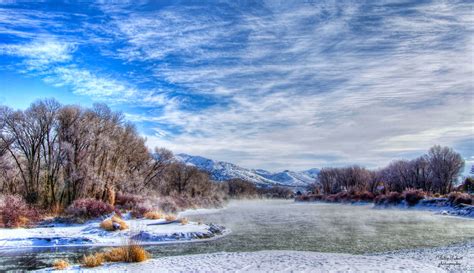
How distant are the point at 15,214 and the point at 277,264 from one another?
81.2 ft

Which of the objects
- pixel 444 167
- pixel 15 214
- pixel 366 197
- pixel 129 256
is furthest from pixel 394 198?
pixel 129 256

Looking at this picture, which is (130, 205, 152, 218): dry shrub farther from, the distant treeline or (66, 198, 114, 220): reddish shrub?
the distant treeline

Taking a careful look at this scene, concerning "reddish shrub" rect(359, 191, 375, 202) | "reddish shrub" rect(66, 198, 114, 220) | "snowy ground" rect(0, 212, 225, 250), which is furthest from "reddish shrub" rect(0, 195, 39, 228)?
"reddish shrub" rect(359, 191, 375, 202)

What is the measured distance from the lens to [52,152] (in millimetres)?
43562

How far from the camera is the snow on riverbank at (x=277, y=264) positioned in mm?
13789

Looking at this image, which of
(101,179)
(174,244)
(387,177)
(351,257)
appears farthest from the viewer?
(387,177)

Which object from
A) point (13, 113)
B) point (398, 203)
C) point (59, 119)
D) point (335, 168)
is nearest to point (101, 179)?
point (59, 119)

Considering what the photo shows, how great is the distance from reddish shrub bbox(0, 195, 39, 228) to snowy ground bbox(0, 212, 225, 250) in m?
1.87

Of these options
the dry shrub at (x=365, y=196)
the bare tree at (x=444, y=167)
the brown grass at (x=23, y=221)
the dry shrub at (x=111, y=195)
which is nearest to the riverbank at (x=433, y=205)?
the dry shrub at (x=365, y=196)

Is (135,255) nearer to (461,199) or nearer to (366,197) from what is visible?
(461,199)

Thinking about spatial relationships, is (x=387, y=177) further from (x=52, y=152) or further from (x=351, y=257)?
(x=351, y=257)

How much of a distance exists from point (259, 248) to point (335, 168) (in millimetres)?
139869

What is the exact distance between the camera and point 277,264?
592 inches

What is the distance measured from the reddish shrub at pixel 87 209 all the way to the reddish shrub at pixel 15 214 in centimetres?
301
